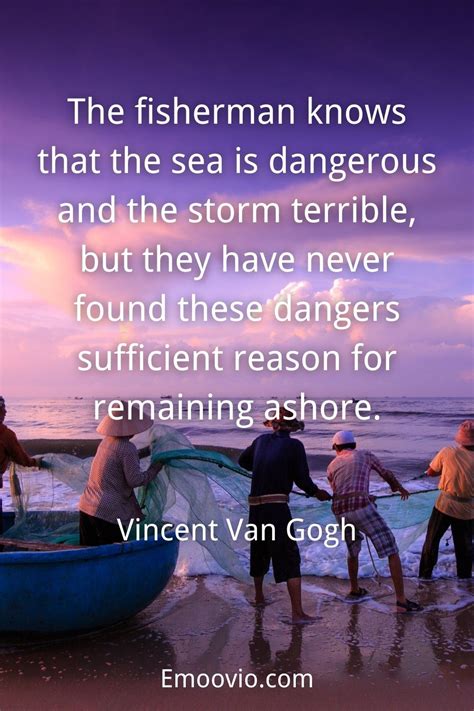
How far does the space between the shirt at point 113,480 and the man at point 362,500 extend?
1.56 m

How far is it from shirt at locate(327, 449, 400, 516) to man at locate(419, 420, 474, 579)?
87 centimetres

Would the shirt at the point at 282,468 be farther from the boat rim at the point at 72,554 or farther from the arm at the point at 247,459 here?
the boat rim at the point at 72,554

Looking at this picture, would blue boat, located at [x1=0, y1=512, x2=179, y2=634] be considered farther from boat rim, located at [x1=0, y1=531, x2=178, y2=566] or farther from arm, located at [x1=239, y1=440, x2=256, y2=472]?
arm, located at [x1=239, y1=440, x2=256, y2=472]

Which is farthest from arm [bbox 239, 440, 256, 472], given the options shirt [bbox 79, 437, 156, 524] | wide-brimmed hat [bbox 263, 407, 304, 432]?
shirt [bbox 79, 437, 156, 524]

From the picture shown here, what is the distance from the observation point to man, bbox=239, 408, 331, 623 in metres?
5.08

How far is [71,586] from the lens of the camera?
4.45 metres

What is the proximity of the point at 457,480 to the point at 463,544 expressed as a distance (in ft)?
2.14

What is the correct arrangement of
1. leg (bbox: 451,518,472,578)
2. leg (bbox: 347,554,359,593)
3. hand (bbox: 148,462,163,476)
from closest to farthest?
hand (bbox: 148,462,163,476) → leg (bbox: 347,554,359,593) → leg (bbox: 451,518,472,578)

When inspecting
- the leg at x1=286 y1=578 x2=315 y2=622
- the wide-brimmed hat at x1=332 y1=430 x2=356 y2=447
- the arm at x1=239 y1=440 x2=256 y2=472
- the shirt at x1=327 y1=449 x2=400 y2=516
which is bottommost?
the leg at x1=286 y1=578 x2=315 y2=622

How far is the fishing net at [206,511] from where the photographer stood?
17.9 ft

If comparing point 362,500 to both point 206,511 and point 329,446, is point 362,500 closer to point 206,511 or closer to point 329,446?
point 206,511

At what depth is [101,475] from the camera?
504 cm

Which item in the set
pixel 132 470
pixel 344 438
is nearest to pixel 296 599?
pixel 344 438

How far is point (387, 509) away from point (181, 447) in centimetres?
214
